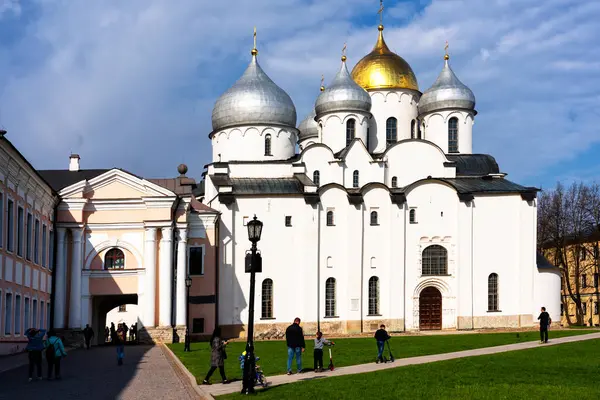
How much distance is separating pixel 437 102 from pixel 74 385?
140ft

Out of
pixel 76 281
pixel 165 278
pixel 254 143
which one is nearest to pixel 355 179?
pixel 254 143

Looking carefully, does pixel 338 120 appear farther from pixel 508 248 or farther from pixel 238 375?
pixel 238 375

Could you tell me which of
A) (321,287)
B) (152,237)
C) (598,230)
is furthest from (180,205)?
(598,230)

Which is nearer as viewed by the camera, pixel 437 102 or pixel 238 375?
pixel 238 375

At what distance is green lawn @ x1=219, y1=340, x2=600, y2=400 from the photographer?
18688mm

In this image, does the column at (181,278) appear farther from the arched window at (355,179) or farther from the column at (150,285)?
the arched window at (355,179)

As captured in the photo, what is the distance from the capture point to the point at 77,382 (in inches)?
919

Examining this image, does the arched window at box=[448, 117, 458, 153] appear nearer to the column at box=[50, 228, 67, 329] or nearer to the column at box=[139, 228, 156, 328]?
the column at box=[139, 228, 156, 328]

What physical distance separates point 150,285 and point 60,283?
4442mm

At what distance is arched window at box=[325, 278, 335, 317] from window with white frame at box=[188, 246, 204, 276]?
7761 millimetres

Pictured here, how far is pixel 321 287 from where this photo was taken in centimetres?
5472

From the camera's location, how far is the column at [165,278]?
46.7 metres

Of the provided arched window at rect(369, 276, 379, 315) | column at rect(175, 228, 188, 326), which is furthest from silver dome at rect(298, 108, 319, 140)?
column at rect(175, 228, 188, 326)

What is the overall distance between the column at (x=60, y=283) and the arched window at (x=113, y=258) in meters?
2.30
